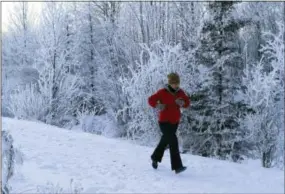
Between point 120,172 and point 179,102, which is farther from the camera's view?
point 179,102

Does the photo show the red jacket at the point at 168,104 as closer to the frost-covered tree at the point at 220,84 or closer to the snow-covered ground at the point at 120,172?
the snow-covered ground at the point at 120,172

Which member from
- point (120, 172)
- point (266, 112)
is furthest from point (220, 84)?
point (120, 172)

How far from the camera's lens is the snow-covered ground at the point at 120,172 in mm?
6066

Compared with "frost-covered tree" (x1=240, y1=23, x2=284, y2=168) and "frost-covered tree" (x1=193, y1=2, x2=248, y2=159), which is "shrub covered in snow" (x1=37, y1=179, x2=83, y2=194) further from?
"frost-covered tree" (x1=240, y1=23, x2=284, y2=168)

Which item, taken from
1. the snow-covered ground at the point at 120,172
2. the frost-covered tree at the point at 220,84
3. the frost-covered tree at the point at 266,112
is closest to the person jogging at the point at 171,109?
the snow-covered ground at the point at 120,172

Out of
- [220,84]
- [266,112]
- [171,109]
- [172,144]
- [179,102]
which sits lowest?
[266,112]

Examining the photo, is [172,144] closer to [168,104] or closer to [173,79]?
[168,104]

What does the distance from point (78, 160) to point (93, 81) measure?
69.0 feet

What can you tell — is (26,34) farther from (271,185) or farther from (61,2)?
(271,185)

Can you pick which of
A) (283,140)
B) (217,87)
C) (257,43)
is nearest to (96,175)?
(217,87)

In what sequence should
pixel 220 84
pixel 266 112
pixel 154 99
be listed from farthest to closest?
1. pixel 266 112
2. pixel 220 84
3. pixel 154 99

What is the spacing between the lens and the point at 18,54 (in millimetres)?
28578

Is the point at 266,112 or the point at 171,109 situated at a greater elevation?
the point at 171,109

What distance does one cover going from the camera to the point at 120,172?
22.8 feet
